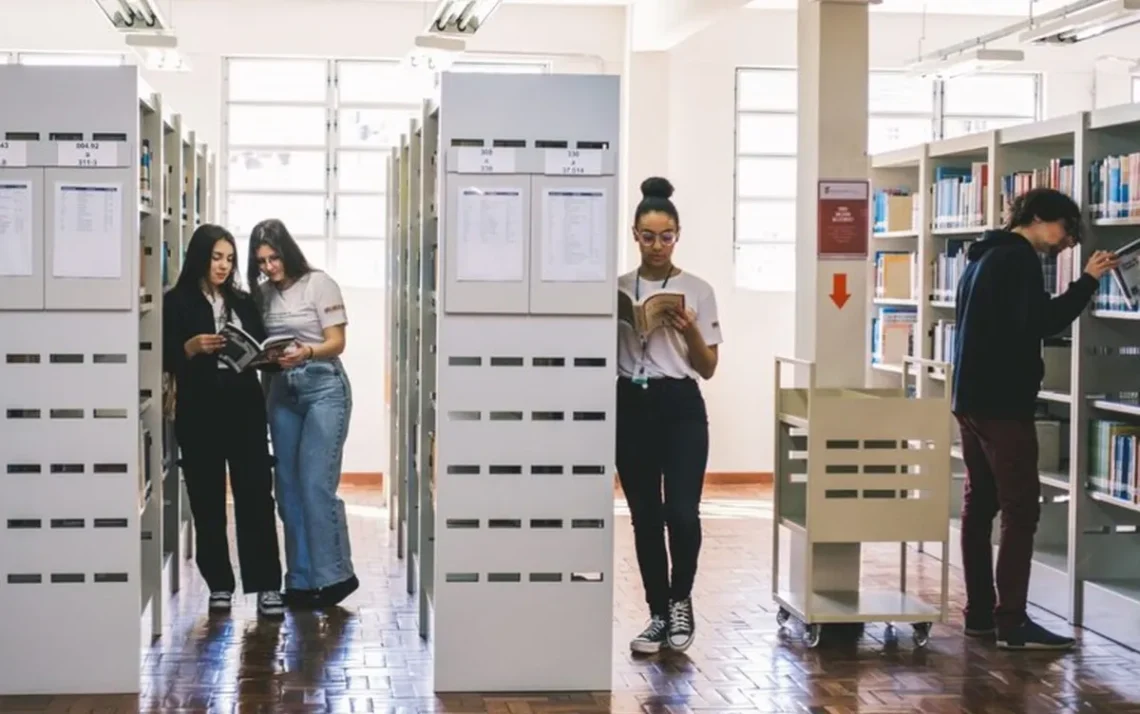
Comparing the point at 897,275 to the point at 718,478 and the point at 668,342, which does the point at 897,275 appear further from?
the point at 668,342

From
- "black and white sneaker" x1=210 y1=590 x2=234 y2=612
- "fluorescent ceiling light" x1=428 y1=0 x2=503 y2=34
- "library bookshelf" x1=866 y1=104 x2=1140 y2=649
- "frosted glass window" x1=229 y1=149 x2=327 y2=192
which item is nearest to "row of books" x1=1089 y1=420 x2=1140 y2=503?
"library bookshelf" x1=866 y1=104 x2=1140 y2=649

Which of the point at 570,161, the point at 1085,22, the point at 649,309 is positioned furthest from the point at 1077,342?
the point at 570,161

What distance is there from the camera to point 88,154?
4.84m

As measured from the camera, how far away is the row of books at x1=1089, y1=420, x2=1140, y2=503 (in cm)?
595

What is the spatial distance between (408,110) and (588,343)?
638 centimetres

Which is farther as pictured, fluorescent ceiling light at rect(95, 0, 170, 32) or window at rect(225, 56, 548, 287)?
window at rect(225, 56, 548, 287)

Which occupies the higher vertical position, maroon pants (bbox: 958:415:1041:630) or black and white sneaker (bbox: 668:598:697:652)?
maroon pants (bbox: 958:415:1041:630)

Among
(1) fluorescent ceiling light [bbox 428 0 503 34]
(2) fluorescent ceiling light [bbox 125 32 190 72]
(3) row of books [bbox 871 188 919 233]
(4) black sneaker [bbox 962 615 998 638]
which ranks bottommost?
(4) black sneaker [bbox 962 615 998 638]

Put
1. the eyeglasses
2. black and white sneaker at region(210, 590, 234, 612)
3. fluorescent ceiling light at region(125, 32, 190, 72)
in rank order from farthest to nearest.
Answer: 1. fluorescent ceiling light at region(125, 32, 190, 72)
2. black and white sneaker at region(210, 590, 234, 612)
3. the eyeglasses

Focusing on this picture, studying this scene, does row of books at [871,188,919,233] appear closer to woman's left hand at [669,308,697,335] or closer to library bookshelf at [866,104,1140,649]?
library bookshelf at [866,104,1140,649]

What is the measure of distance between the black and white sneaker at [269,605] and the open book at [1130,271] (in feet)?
11.6

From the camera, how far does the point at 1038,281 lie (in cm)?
575

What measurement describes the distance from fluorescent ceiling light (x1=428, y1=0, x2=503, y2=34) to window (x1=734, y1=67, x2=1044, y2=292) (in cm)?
304

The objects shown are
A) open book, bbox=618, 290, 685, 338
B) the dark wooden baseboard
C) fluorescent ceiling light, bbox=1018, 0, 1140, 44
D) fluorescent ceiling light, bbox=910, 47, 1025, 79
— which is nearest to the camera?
open book, bbox=618, 290, 685, 338
